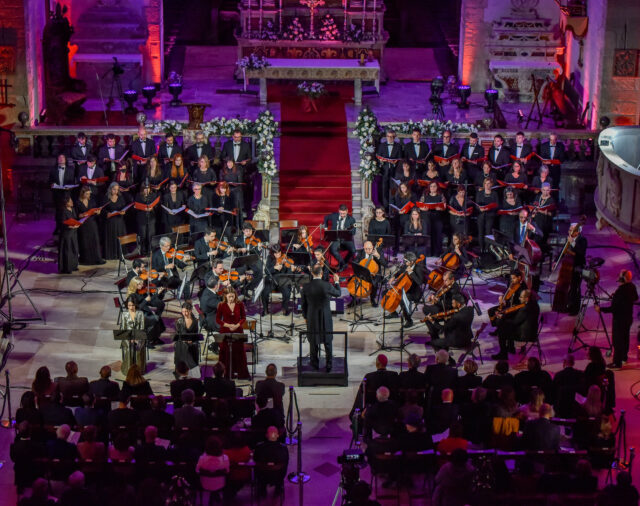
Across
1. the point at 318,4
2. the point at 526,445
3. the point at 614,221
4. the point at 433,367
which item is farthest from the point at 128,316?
the point at 318,4

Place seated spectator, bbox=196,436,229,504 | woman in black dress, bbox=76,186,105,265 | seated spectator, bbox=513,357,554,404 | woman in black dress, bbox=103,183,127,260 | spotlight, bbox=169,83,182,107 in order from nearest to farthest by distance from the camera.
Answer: seated spectator, bbox=196,436,229,504
seated spectator, bbox=513,357,554,404
woman in black dress, bbox=76,186,105,265
woman in black dress, bbox=103,183,127,260
spotlight, bbox=169,83,182,107

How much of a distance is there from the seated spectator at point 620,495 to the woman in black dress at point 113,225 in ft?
39.7

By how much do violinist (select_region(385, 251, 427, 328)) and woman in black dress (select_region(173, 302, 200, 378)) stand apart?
329 centimetres

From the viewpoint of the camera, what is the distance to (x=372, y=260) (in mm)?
19922

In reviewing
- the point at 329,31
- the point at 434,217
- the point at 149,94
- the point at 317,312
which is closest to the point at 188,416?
the point at 317,312

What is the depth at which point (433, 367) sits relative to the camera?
15.8m

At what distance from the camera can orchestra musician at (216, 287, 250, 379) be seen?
1755 cm

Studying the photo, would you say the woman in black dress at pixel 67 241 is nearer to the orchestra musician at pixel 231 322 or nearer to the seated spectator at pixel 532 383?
the orchestra musician at pixel 231 322

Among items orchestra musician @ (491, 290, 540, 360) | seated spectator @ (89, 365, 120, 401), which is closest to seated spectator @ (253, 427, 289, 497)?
seated spectator @ (89, 365, 120, 401)

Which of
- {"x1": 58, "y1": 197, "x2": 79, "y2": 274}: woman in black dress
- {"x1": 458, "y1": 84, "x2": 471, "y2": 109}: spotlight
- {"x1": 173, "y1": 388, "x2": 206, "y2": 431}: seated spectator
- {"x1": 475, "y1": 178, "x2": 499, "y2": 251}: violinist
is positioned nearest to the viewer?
{"x1": 173, "y1": 388, "x2": 206, "y2": 431}: seated spectator

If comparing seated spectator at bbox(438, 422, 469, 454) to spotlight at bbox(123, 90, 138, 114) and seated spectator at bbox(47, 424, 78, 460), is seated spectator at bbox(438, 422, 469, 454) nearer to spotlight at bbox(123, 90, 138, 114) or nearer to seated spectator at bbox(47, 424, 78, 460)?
seated spectator at bbox(47, 424, 78, 460)

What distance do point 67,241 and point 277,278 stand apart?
4335 millimetres

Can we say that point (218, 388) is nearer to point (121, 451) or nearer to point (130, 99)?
point (121, 451)

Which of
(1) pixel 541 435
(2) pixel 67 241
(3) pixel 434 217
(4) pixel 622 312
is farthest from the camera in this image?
(3) pixel 434 217
